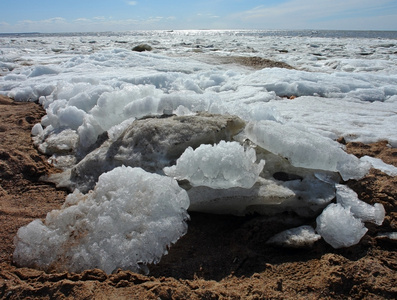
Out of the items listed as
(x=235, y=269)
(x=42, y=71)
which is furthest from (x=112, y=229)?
(x=42, y=71)

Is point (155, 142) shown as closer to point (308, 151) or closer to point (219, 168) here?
point (219, 168)

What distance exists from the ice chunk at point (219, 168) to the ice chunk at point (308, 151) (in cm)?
28

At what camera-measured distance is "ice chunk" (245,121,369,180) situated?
194cm

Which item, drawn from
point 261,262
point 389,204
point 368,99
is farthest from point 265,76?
point 261,262

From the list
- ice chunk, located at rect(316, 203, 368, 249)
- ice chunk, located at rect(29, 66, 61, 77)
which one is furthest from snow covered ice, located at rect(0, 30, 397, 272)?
ice chunk, located at rect(29, 66, 61, 77)

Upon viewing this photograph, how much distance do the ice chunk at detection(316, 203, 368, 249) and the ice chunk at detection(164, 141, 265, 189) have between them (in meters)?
0.46

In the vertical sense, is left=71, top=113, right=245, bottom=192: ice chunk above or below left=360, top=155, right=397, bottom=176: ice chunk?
above

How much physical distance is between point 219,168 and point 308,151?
2.14 ft

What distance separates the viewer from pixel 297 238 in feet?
5.18

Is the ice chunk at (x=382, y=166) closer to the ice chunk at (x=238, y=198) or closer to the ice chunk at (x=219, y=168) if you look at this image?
the ice chunk at (x=238, y=198)

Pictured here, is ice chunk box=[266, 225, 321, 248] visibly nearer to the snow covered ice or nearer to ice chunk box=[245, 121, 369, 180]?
the snow covered ice

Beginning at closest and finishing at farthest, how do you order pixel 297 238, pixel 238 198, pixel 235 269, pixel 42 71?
pixel 235 269 → pixel 297 238 → pixel 238 198 → pixel 42 71

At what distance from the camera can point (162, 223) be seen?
1.56 metres

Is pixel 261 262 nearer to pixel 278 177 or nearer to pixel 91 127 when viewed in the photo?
pixel 278 177
